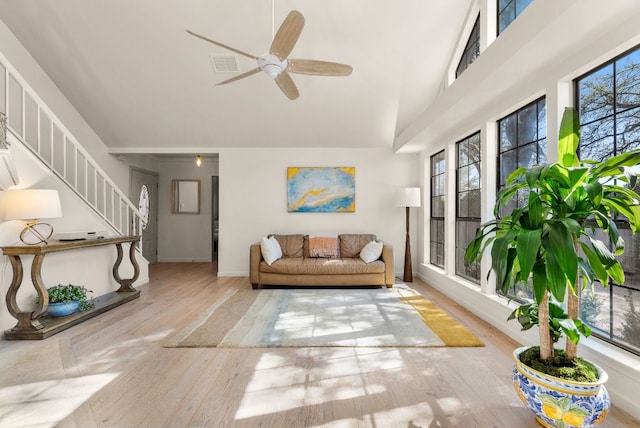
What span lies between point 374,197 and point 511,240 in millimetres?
4208

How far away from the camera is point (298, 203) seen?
5.74 meters

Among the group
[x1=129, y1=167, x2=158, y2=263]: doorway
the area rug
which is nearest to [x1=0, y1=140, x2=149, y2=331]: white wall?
the area rug

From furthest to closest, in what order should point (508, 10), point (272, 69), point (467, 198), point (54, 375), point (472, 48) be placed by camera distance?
point (467, 198) → point (472, 48) → point (508, 10) → point (272, 69) → point (54, 375)

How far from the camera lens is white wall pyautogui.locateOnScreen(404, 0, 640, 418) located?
Result: 1.81 metres

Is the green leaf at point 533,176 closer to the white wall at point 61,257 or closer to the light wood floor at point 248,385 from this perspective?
the light wood floor at point 248,385

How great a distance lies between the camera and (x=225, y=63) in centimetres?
420

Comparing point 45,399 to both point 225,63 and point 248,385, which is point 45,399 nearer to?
point 248,385

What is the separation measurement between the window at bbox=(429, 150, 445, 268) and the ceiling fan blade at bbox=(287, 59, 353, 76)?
2794 millimetres

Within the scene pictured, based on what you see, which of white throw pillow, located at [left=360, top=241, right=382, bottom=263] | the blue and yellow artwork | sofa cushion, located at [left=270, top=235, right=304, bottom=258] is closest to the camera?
white throw pillow, located at [left=360, top=241, right=382, bottom=263]

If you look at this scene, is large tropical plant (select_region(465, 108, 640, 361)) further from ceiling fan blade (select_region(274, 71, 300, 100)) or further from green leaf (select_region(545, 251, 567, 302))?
ceiling fan blade (select_region(274, 71, 300, 100))

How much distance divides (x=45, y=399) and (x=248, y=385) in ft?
4.00

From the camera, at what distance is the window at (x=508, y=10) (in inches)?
116

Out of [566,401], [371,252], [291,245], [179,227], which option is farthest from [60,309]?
[179,227]

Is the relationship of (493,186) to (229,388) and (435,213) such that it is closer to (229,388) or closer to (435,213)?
(435,213)
